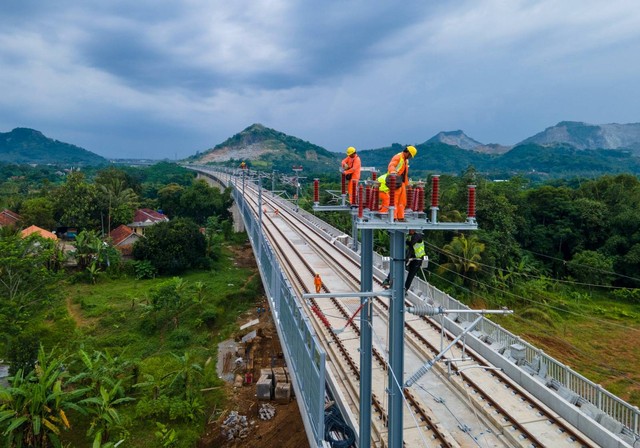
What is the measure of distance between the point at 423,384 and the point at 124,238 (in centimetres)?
3033

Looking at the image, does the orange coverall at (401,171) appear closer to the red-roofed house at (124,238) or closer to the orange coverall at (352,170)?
the orange coverall at (352,170)

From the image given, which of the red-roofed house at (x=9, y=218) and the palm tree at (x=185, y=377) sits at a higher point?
the red-roofed house at (x=9, y=218)

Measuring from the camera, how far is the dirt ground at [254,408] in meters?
13.0

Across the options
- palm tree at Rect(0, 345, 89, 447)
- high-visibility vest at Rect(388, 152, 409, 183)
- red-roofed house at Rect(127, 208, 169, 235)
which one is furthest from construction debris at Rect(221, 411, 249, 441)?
red-roofed house at Rect(127, 208, 169, 235)

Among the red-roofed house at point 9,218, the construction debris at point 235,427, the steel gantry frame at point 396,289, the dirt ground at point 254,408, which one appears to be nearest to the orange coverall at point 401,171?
the steel gantry frame at point 396,289

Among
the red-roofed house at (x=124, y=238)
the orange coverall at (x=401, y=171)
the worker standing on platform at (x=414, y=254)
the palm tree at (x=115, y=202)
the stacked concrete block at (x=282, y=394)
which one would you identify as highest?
the orange coverall at (x=401, y=171)

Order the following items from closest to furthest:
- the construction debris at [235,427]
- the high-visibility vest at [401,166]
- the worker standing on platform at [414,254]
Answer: the worker standing on platform at [414,254] < the high-visibility vest at [401,166] < the construction debris at [235,427]

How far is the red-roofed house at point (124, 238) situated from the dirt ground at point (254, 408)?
1566 centimetres

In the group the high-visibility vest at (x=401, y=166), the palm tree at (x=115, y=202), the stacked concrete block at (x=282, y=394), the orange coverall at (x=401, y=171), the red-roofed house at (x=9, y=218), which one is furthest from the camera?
the red-roofed house at (x=9, y=218)

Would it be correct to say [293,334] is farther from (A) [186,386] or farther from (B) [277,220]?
(B) [277,220]

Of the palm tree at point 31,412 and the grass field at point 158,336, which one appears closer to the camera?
the palm tree at point 31,412

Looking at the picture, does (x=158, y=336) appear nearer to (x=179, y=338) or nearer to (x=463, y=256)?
(x=179, y=338)

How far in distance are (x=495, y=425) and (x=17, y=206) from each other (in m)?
51.3

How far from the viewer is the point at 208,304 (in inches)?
932
